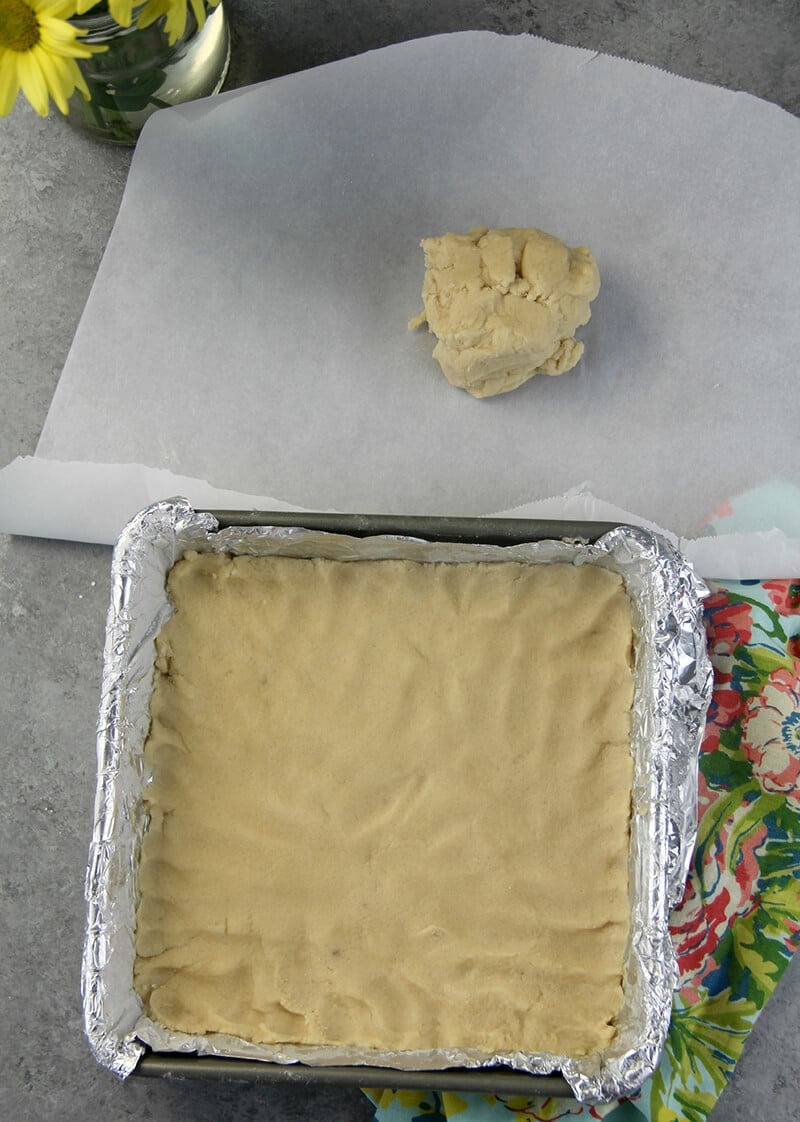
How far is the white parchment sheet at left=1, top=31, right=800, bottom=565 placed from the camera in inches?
60.2

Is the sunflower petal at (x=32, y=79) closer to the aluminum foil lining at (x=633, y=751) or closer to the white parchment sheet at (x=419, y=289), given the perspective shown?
the white parchment sheet at (x=419, y=289)

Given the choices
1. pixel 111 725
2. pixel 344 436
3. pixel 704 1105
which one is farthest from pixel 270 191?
pixel 704 1105

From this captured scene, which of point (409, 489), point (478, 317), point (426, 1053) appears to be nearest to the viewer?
point (426, 1053)

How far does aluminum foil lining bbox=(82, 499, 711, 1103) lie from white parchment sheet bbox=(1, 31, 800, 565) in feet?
0.65

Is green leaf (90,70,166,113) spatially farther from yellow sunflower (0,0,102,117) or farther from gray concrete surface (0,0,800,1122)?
yellow sunflower (0,0,102,117)

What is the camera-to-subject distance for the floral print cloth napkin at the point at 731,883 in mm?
1431

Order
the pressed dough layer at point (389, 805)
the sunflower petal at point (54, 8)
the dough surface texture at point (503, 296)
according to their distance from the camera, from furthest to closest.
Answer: the dough surface texture at point (503, 296) < the pressed dough layer at point (389, 805) < the sunflower petal at point (54, 8)

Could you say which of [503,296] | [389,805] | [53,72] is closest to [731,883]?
[389,805]

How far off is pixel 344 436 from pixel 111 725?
1.82 ft

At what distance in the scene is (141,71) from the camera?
1454mm

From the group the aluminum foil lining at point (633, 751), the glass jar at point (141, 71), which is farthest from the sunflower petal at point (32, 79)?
the aluminum foil lining at point (633, 751)

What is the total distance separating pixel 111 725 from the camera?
1276 mm

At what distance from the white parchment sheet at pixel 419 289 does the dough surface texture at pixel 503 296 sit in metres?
0.10

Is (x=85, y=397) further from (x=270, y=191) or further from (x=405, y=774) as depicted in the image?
(x=405, y=774)
